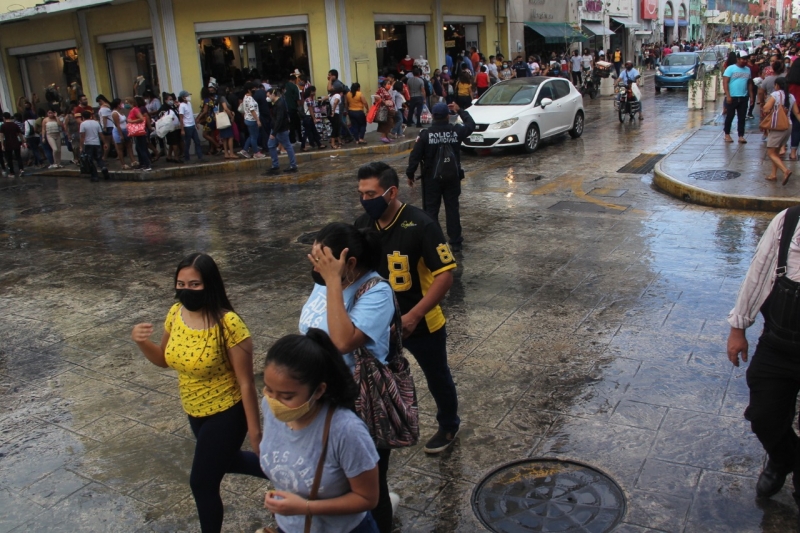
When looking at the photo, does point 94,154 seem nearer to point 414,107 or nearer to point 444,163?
point 414,107

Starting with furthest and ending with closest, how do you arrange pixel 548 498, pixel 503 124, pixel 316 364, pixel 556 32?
pixel 556 32, pixel 503 124, pixel 548 498, pixel 316 364

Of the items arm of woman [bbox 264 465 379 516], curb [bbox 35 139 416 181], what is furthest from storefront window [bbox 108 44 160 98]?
arm of woman [bbox 264 465 379 516]

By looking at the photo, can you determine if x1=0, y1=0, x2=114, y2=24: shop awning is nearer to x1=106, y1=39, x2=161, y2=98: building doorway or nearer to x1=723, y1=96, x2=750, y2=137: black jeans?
x1=106, y1=39, x2=161, y2=98: building doorway

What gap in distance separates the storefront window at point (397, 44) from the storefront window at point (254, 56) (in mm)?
2738

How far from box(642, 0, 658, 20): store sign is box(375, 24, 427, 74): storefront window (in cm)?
3256

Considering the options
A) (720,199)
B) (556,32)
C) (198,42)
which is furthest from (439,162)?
(556,32)

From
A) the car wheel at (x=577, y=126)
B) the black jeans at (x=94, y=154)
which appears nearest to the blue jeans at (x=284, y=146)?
the black jeans at (x=94, y=154)

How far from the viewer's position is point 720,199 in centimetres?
1046

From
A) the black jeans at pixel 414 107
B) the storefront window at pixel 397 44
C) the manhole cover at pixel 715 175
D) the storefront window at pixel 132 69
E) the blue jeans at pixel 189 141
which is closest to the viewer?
the manhole cover at pixel 715 175

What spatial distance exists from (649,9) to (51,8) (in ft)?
141

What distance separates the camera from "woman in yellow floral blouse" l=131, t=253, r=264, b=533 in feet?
11.0

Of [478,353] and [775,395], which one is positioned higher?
[775,395]

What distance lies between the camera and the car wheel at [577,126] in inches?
710

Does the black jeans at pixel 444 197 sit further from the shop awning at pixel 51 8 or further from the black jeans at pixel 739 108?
the shop awning at pixel 51 8
